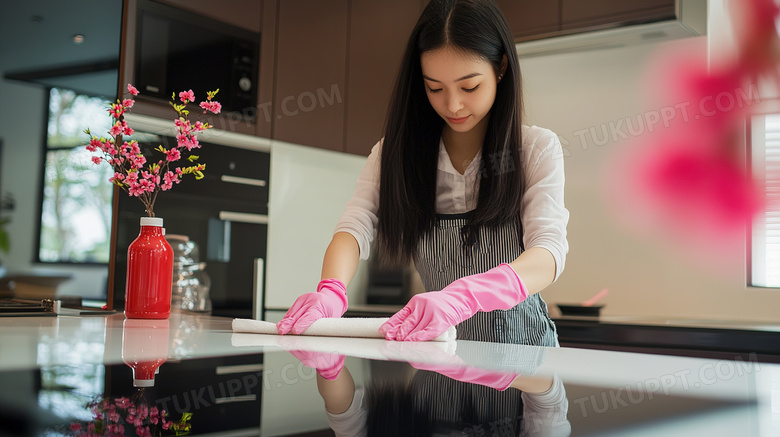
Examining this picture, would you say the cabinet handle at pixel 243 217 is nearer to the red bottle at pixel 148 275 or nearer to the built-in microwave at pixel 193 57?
the built-in microwave at pixel 193 57

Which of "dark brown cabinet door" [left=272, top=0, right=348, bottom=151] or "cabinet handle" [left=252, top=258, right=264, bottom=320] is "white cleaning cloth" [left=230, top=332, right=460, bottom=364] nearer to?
"cabinet handle" [left=252, top=258, right=264, bottom=320]

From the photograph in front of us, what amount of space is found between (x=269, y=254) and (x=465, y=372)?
228cm

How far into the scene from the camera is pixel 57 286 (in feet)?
7.14

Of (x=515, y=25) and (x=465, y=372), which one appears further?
(x=515, y=25)

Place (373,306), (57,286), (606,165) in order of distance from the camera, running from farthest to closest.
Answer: (373,306) → (606,165) → (57,286)

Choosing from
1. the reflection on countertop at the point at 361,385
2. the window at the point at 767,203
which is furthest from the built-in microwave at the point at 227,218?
the window at the point at 767,203

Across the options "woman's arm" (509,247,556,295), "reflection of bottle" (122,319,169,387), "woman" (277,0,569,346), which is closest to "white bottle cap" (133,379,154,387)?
"reflection of bottle" (122,319,169,387)

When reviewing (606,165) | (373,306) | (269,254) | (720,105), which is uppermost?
(720,105)

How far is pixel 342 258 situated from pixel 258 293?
4.68ft

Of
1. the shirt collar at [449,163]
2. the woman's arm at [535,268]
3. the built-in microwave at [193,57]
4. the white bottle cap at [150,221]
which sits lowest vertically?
the woman's arm at [535,268]

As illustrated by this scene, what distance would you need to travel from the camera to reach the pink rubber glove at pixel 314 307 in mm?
1016

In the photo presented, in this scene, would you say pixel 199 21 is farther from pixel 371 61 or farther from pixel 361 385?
pixel 361 385

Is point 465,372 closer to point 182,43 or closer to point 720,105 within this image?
point 182,43

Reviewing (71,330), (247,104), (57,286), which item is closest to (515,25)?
(247,104)
